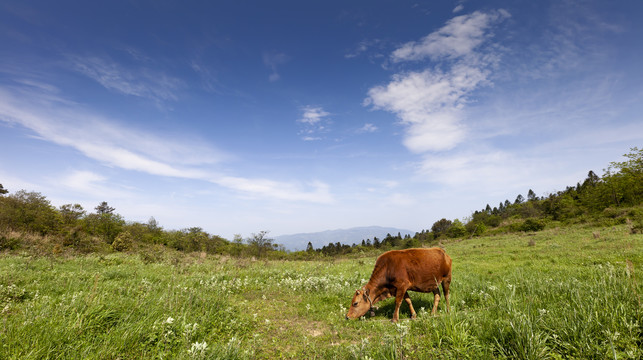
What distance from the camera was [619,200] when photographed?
2229 inches

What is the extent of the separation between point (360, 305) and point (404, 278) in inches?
67.8

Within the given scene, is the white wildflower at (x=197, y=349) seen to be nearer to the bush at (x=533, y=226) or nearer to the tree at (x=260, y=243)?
the tree at (x=260, y=243)

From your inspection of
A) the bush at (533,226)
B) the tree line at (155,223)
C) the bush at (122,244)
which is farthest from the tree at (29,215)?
the bush at (533,226)

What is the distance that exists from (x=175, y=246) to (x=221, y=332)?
4583cm

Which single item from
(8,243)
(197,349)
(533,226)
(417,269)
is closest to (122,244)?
(8,243)

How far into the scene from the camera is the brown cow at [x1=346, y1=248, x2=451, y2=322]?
788cm

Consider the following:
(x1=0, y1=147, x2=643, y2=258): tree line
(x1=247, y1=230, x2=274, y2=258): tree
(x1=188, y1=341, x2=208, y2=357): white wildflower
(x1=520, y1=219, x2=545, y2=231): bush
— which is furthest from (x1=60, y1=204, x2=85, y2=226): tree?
(x1=520, y1=219, x2=545, y2=231): bush

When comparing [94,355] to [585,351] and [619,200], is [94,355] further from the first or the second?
[619,200]

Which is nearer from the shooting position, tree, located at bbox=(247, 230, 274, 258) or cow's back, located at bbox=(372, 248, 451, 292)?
cow's back, located at bbox=(372, 248, 451, 292)

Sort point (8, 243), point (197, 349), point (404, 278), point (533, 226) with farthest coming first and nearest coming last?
point (533, 226), point (8, 243), point (404, 278), point (197, 349)

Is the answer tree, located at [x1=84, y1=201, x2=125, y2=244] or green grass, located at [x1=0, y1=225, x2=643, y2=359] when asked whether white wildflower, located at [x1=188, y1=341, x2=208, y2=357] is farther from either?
tree, located at [x1=84, y1=201, x2=125, y2=244]

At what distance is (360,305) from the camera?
7.93 meters

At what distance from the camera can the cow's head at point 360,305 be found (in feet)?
25.5

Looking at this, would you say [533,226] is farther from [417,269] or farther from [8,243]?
[8,243]
